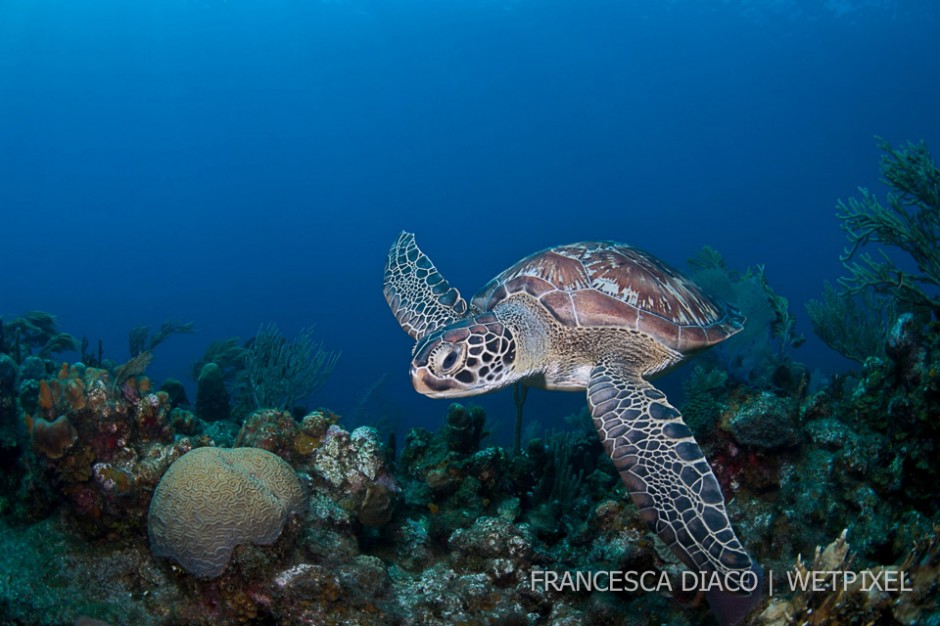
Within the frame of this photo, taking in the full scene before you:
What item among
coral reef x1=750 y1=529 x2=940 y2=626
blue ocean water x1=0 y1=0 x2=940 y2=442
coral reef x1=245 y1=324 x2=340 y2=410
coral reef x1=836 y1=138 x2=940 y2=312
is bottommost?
coral reef x1=750 y1=529 x2=940 y2=626

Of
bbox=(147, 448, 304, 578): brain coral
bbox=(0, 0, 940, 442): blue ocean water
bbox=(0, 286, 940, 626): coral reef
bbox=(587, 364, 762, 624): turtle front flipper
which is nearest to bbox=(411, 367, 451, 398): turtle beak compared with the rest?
bbox=(0, 286, 940, 626): coral reef

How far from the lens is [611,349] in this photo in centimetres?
440

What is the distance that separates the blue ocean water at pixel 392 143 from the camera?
70250mm

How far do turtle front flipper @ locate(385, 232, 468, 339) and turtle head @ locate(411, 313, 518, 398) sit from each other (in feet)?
3.75

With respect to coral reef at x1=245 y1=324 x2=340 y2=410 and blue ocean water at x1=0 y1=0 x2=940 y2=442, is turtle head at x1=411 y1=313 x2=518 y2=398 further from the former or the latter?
blue ocean water at x1=0 y1=0 x2=940 y2=442

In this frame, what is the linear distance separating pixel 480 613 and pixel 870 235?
21.5ft

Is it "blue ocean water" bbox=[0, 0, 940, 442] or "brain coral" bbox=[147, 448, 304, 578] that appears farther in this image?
"blue ocean water" bbox=[0, 0, 940, 442]

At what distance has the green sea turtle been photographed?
2.79 metres

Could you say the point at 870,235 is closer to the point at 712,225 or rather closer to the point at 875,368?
the point at 875,368

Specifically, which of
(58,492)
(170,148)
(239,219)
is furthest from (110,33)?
(58,492)

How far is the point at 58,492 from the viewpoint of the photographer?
10.6ft

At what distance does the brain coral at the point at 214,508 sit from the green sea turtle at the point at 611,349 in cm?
120

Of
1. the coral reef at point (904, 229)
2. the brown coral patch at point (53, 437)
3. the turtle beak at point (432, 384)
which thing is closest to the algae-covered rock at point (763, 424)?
the turtle beak at point (432, 384)

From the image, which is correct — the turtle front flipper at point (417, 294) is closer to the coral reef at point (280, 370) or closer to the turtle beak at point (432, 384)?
the turtle beak at point (432, 384)
